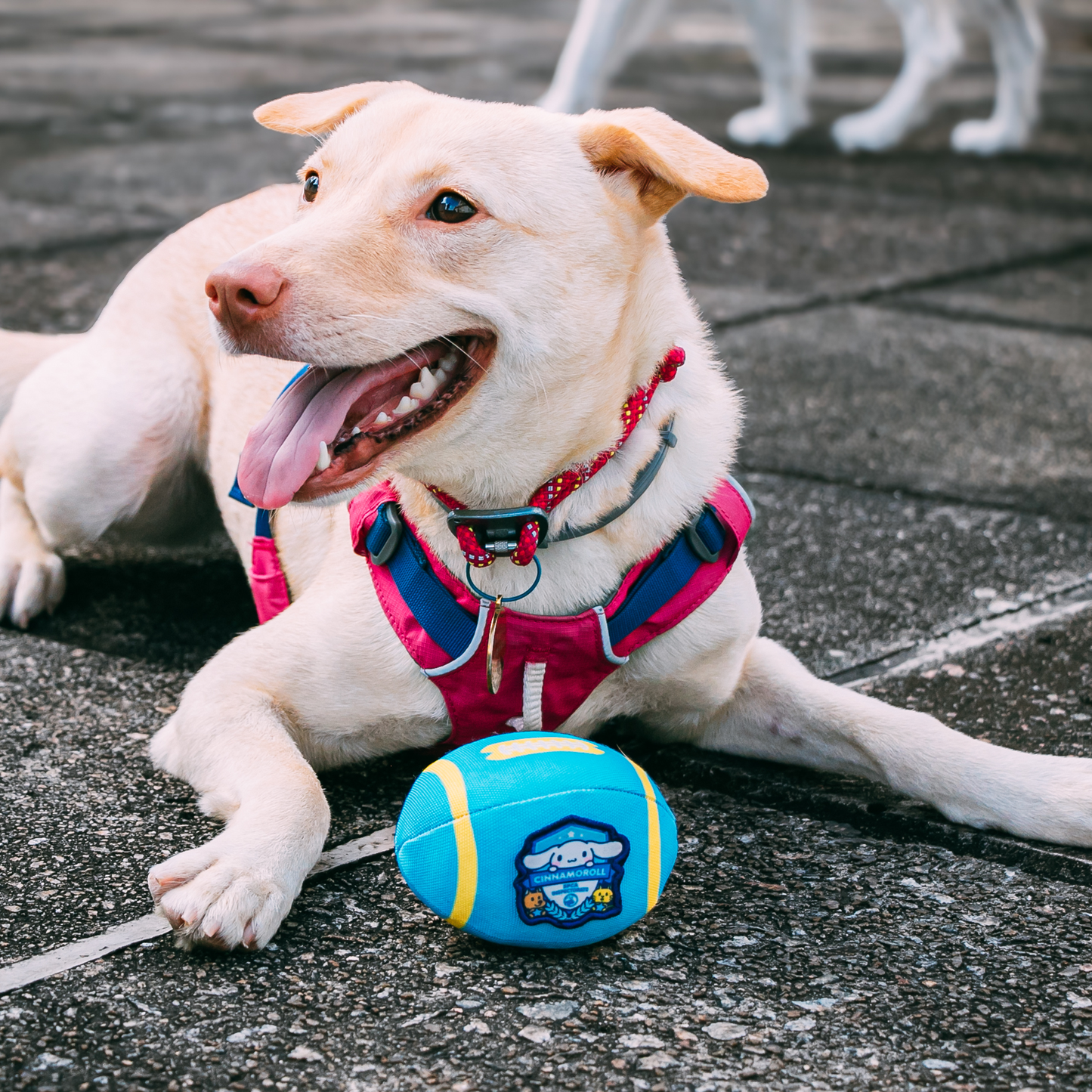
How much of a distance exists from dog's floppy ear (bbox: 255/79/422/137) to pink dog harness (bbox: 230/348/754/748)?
0.73m

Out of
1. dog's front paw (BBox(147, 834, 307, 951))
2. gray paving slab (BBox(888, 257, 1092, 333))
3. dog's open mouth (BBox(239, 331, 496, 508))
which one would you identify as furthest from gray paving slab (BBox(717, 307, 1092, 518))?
dog's front paw (BBox(147, 834, 307, 951))

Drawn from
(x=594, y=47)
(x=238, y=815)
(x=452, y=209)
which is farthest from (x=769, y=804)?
(x=594, y=47)

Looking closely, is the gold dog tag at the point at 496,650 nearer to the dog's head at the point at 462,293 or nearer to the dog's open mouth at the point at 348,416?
the dog's head at the point at 462,293

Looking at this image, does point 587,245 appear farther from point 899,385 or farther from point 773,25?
point 773,25

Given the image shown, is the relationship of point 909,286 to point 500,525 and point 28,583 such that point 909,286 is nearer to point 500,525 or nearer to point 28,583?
point 28,583

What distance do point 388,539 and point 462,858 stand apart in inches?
26.6

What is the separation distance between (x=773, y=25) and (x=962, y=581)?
6.20 meters

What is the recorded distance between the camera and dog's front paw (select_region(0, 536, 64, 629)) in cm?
360

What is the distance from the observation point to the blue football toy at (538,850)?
226cm

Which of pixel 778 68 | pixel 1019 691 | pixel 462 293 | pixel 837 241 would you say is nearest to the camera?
pixel 462 293

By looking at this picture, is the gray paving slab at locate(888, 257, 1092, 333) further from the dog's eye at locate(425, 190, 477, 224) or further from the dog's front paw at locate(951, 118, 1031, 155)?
the dog's eye at locate(425, 190, 477, 224)

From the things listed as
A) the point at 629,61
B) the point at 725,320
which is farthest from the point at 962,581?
the point at 629,61

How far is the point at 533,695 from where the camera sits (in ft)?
8.87

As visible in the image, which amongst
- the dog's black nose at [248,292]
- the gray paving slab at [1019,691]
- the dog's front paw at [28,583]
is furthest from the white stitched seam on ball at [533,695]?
the dog's front paw at [28,583]
